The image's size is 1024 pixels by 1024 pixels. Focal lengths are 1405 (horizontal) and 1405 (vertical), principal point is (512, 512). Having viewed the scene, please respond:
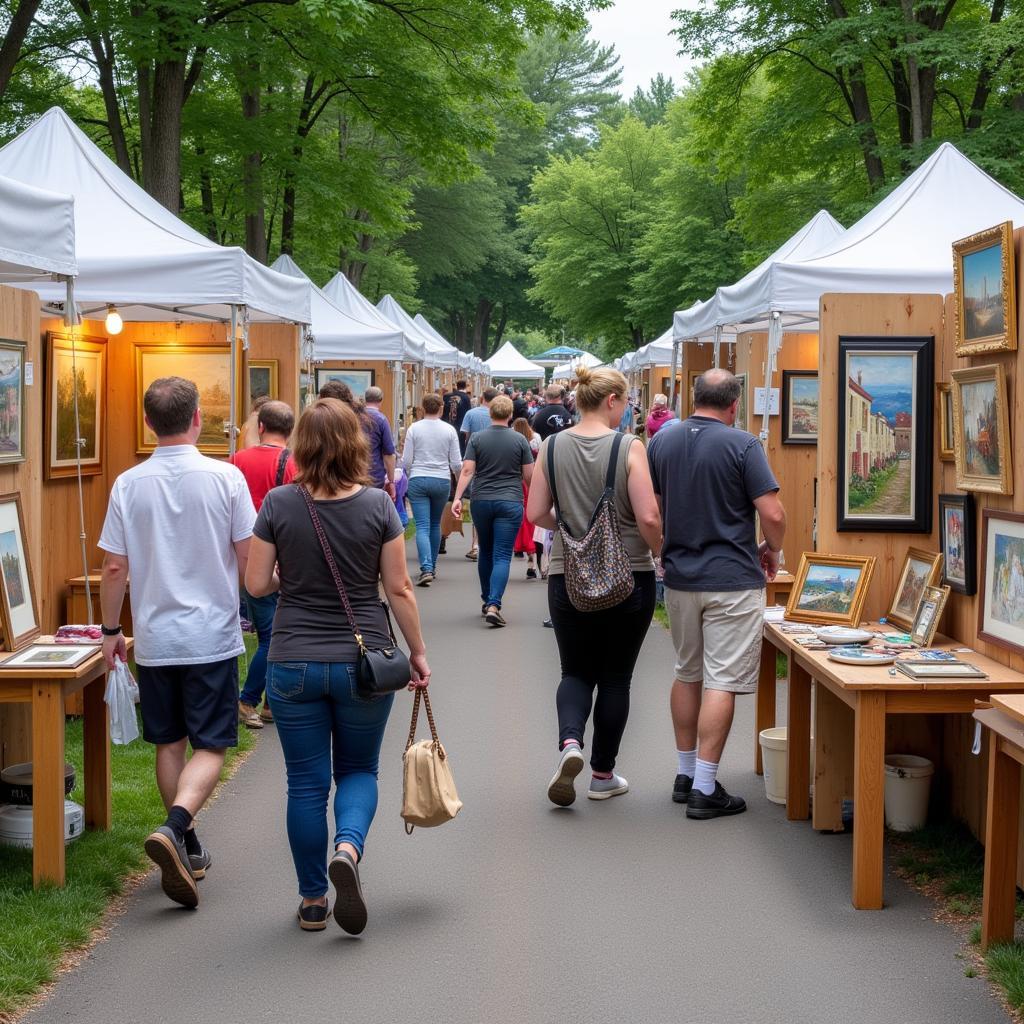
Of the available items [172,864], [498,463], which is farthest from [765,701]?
[498,463]

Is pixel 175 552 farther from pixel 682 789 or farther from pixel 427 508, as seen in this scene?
pixel 427 508

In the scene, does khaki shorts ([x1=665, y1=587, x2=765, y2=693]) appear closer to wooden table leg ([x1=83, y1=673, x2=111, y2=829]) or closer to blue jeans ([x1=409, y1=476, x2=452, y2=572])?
wooden table leg ([x1=83, y1=673, x2=111, y2=829])

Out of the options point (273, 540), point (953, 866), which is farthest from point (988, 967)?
point (273, 540)

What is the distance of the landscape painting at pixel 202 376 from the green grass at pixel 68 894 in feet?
13.6

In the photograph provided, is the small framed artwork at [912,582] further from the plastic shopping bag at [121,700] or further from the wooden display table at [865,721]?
the plastic shopping bag at [121,700]

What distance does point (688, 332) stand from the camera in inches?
547

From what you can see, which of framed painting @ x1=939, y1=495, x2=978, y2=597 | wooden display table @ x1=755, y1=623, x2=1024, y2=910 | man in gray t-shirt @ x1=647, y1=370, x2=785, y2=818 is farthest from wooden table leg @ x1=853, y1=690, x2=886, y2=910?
man in gray t-shirt @ x1=647, y1=370, x2=785, y2=818

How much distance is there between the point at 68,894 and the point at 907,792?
366cm

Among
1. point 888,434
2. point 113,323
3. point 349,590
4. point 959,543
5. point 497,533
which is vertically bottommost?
point 497,533

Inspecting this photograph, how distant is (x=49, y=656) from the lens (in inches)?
223

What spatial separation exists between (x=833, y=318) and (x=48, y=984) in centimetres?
461

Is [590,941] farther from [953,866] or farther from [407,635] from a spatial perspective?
[953,866]

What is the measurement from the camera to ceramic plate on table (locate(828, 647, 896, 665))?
19.0ft

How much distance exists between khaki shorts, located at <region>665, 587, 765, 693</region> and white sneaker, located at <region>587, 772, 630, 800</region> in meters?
0.81
